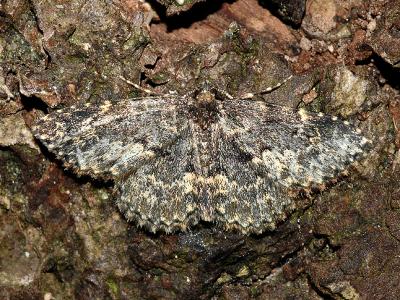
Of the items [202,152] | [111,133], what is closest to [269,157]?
[202,152]

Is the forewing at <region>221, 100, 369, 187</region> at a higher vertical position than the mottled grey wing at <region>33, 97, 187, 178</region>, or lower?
higher

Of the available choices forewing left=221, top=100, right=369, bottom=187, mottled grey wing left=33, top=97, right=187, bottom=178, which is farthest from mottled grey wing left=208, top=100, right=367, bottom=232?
mottled grey wing left=33, top=97, right=187, bottom=178

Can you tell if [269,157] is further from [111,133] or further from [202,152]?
[111,133]

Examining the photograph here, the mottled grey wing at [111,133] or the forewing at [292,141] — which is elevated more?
the forewing at [292,141]

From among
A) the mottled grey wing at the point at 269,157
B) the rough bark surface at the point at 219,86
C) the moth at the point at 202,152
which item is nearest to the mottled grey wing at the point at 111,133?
the moth at the point at 202,152

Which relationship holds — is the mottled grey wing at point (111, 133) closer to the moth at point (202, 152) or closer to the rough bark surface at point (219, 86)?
the moth at point (202, 152)

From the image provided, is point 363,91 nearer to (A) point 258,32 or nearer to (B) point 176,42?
(A) point 258,32

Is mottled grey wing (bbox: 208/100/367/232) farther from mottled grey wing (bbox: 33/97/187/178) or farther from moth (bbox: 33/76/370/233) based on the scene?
mottled grey wing (bbox: 33/97/187/178)
